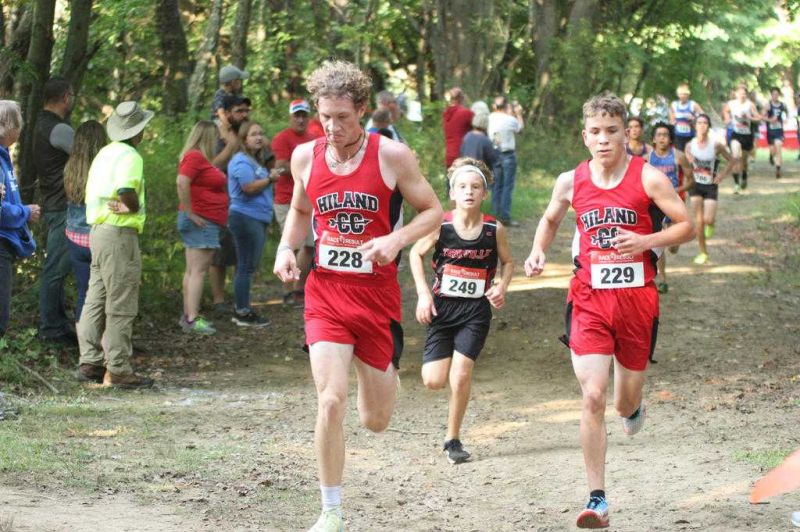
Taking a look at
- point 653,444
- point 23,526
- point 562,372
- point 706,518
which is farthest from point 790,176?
point 23,526

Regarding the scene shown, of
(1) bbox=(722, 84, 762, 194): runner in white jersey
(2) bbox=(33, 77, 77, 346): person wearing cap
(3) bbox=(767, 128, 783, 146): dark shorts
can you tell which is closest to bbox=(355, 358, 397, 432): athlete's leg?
(2) bbox=(33, 77, 77, 346): person wearing cap

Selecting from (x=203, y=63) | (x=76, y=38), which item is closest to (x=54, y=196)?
(x=76, y=38)

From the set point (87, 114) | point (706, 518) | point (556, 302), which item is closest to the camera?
point (706, 518)

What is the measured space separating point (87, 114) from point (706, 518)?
13.3 m

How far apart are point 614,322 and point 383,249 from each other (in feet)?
4.82

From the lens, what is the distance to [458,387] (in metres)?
7.50

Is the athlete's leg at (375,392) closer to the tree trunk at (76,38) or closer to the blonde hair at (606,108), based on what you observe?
the blonde hair at (606,108)

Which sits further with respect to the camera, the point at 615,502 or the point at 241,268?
the point at 241,268

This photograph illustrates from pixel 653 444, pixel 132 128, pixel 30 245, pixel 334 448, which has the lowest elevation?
pixel 653 444

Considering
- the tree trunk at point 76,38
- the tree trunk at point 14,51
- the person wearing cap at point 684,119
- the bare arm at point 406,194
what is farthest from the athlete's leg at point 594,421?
the person wearing cap at point 684,119

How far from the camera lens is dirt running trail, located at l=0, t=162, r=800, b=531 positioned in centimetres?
595

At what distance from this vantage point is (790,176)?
29094 mm

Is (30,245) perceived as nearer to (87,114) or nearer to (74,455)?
(74,455)

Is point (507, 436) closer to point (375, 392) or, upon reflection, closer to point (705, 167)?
point (375, 392)
